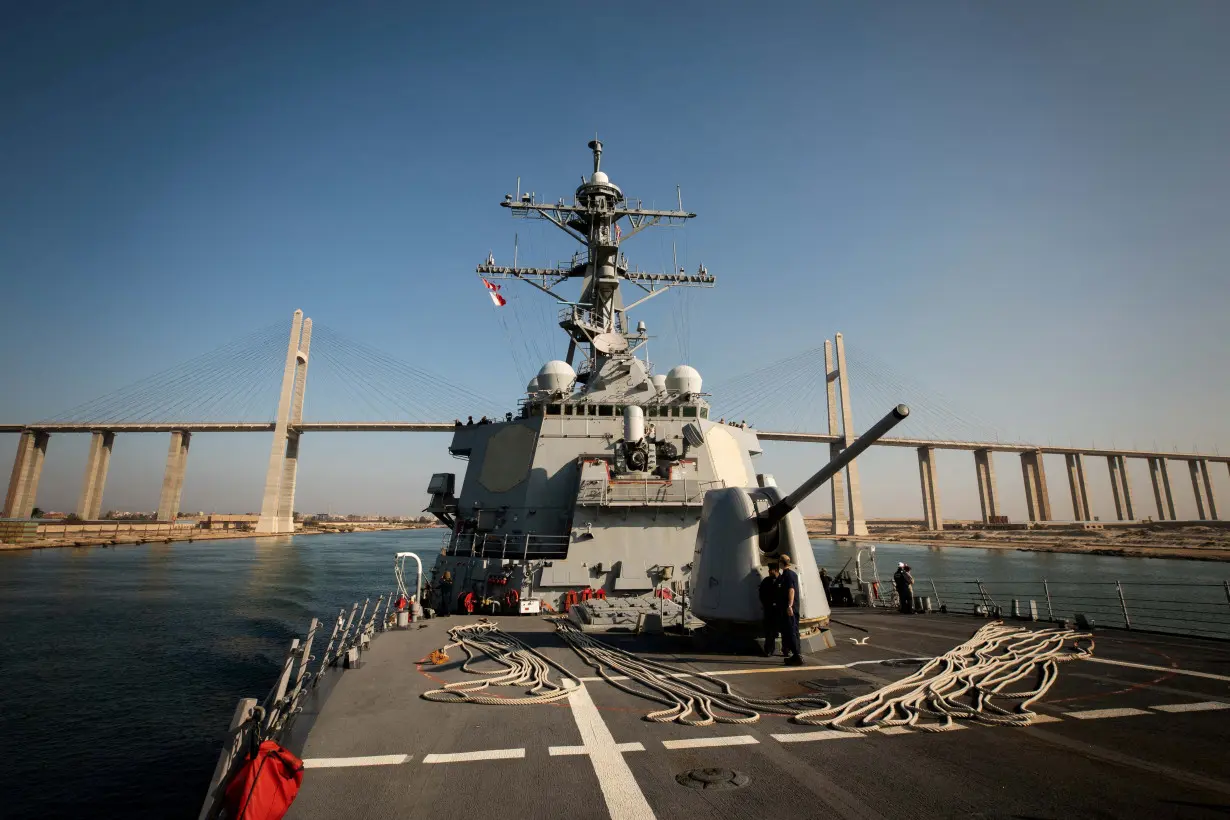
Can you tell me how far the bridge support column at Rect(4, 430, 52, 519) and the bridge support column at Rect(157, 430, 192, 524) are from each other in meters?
9.26

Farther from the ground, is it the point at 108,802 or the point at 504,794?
the point at 504,794

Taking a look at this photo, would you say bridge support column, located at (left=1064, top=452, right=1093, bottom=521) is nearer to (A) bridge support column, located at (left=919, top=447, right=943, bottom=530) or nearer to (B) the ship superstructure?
(A) bridge support column, located at (left=919, top=447, right=943, bottom=530)

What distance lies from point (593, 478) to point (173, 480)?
58.8 metres

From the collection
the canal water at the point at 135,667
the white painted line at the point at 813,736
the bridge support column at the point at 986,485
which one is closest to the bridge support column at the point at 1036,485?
the bridge support column at the point at 986,485

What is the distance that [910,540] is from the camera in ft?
201

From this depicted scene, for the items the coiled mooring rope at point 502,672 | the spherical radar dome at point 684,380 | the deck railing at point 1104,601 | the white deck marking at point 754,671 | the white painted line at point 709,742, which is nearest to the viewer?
the white painted line at point 709,742

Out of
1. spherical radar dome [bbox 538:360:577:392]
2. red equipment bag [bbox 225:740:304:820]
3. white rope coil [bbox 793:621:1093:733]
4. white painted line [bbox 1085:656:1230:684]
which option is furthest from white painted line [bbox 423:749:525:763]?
spherical radar dome [bbox 538:360:577:392]

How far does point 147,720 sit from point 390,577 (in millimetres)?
24697

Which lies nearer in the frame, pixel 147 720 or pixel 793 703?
pixel 793 703

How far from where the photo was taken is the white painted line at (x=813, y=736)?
11.9ft

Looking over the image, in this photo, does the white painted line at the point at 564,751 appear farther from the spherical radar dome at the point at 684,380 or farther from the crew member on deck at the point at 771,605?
the spherical radar dome at the point at 684,380

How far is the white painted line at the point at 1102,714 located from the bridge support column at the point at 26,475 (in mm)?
68572

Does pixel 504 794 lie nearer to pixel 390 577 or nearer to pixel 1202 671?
pixel 1202 671

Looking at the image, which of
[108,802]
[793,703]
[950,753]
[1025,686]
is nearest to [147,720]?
[108,802]
